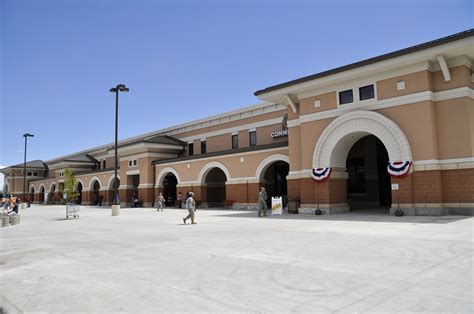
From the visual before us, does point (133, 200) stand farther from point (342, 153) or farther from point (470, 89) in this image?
point (470, 89)

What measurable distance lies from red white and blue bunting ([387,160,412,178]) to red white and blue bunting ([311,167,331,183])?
3738 mm

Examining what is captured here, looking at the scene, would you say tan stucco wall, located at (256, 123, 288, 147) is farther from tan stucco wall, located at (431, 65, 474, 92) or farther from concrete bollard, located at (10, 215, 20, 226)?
concrete bollard, located at (10, 215, 20, 226)

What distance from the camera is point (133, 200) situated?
40.8 metres

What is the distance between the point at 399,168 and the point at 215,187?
1992 cm

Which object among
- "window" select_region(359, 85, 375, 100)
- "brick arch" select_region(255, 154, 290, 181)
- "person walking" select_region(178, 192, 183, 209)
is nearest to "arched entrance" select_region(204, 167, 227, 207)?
"person walking" select_region(178, 192, 183, 209)

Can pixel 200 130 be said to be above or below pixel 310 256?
above

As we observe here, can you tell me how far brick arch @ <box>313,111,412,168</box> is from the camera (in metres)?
19.5

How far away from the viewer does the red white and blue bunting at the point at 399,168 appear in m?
18.9

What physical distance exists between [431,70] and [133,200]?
32166 millimetres

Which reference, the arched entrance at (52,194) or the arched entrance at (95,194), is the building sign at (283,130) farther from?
the arched entrance at (52,194)

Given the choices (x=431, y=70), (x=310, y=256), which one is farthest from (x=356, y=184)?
(x=310, y=256)

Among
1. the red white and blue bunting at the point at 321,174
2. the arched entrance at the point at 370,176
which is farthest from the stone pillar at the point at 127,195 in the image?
the red white and blue bunting at the point at 321,174

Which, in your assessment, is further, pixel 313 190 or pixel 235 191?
pixel 235 191

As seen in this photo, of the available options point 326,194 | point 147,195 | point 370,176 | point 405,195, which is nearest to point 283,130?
point 370,176
